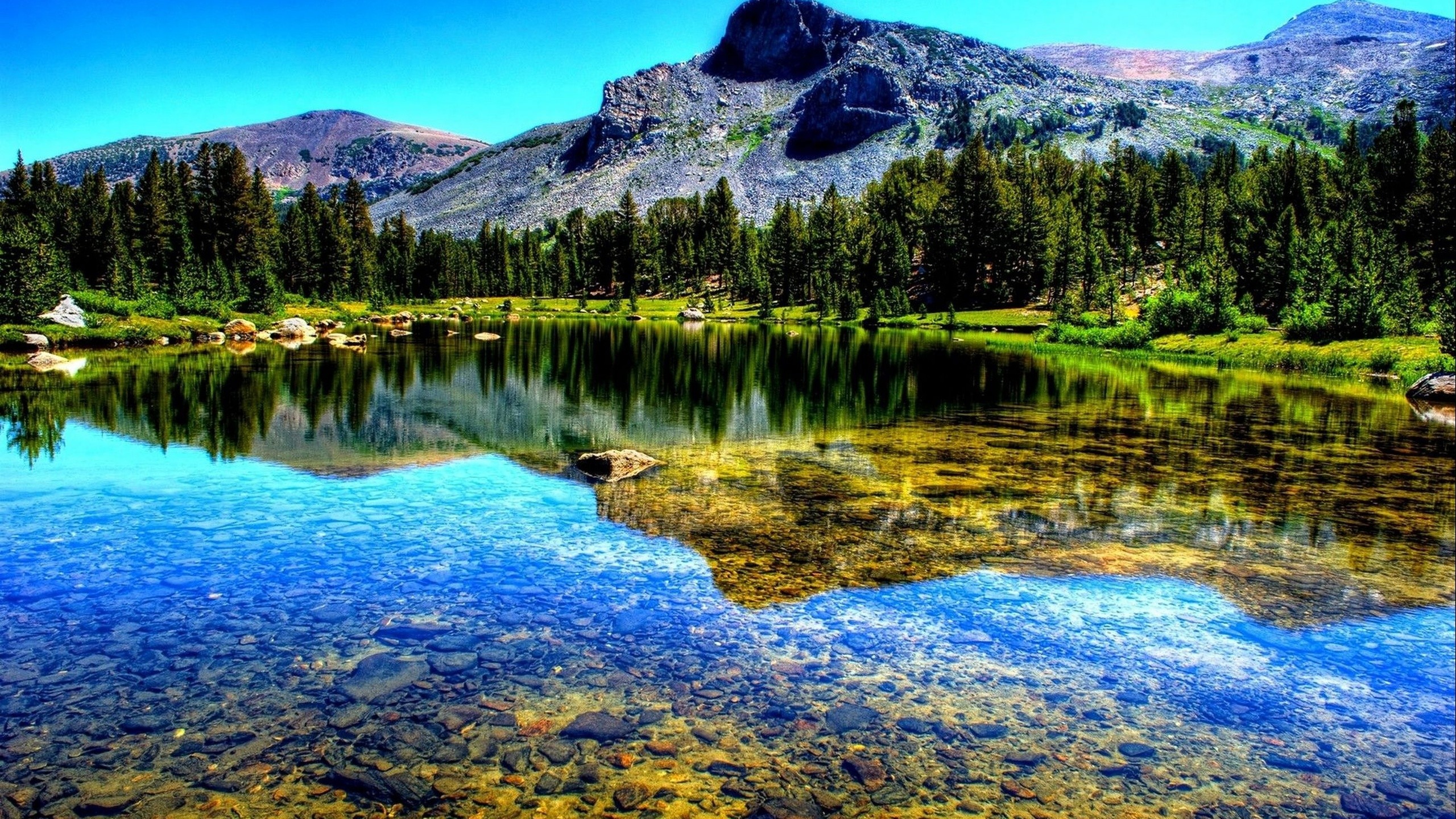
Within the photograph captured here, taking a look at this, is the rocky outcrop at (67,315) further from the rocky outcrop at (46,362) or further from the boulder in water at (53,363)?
the rocky outcrop at (46,362)

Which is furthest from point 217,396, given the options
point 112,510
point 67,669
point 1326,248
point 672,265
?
point 672,265

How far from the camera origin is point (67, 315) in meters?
61.6

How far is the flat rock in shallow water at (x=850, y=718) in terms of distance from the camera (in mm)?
8375

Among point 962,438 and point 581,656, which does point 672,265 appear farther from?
point 581,656

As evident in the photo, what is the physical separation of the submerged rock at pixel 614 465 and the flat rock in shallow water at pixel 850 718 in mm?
12050

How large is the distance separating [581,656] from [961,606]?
5722 mm

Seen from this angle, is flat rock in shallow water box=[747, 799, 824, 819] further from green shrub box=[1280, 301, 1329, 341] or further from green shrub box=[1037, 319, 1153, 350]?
green shrub box=[1037, 319, 1153, 350]

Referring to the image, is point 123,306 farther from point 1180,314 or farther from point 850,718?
point 1180,314

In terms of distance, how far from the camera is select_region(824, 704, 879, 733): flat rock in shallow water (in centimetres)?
838

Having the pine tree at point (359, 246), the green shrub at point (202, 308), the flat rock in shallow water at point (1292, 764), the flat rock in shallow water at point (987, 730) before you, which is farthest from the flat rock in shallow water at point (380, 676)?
the pine tree at point (359, 246)

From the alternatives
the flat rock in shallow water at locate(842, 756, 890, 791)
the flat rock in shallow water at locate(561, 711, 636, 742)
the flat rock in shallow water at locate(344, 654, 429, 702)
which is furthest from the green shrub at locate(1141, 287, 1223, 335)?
the flat rock in shallow water at locate(344, 654, 429, 702)

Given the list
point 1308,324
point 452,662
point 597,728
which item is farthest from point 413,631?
point 1308,324

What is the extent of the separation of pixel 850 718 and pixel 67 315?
75.8 meters

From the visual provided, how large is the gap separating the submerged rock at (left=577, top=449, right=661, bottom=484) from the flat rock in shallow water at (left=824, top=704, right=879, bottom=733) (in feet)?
39.5
